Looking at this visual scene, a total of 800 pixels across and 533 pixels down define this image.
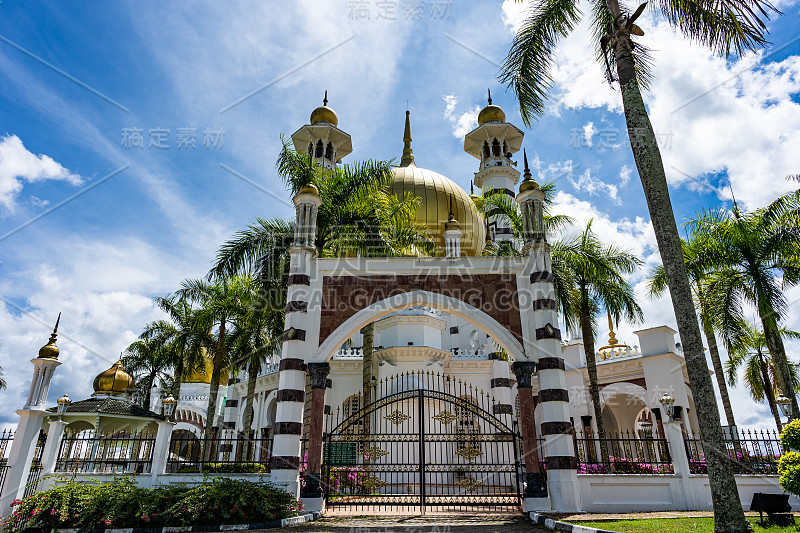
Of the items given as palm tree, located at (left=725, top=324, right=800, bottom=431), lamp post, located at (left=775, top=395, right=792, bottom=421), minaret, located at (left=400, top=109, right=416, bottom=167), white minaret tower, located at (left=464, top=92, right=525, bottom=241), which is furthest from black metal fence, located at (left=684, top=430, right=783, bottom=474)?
minaret, located at (left=400, top=109, right=416, bottom=167)

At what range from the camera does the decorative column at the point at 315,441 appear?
11992 mm

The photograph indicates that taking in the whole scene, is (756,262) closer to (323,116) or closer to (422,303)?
(422,303)

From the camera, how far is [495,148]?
31.0 meters

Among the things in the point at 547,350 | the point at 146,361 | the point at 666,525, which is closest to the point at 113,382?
the point at 146,361

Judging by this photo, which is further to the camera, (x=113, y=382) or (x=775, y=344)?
(x=113, y=382)

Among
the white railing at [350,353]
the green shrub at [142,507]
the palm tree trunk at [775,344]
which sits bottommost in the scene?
the green shrub at [142,507]

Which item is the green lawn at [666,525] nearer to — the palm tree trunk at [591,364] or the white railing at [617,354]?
the palm tree trunk at [591,364]

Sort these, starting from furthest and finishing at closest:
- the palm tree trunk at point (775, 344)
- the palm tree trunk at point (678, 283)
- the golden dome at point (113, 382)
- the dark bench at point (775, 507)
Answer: the golden dome at point (113, 382) < the palm tree trunk at point (775, 344) < the dark bench at point (775, 507) < the palm tree trunk at point (678, 283)

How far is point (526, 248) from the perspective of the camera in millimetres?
13859

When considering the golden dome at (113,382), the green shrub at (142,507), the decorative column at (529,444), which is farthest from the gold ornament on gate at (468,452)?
the golden dome at (113,382)

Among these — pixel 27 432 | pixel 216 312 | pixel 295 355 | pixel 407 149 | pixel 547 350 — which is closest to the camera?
pixel 27 432

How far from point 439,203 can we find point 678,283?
21729mm

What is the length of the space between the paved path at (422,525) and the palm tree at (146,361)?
1884 centimetres

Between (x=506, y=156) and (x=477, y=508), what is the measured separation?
22.1 meters
